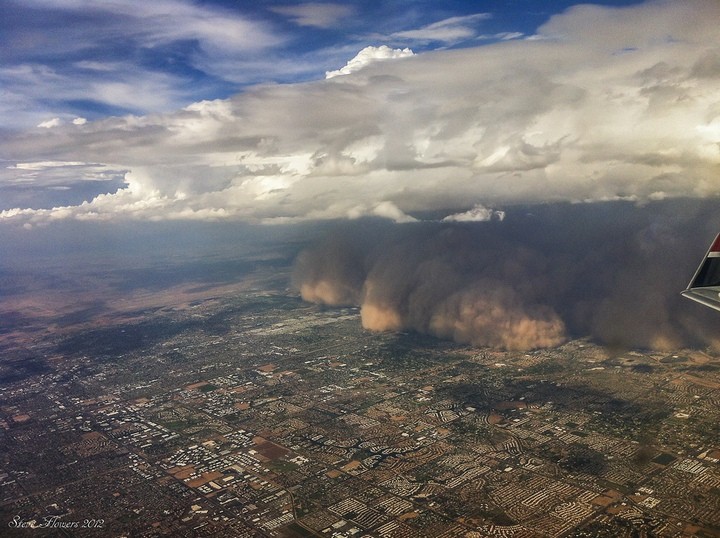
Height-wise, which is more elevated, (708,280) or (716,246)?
(716,246)

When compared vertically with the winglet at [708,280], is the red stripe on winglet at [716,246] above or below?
above

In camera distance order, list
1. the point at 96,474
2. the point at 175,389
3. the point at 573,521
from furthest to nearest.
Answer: the point at 175,389, the point at 96,474, the point at 573,521

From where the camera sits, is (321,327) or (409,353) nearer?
(409,353)

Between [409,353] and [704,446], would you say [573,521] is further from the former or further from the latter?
[409,353]

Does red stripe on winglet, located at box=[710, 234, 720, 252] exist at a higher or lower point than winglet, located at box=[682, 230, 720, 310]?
higher

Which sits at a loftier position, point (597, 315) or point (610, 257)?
point (610, 257)

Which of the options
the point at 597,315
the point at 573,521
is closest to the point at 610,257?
the point at 597,315

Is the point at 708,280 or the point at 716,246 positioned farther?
the point at 708,280

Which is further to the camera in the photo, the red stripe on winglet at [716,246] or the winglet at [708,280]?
the winglet at [708,280]

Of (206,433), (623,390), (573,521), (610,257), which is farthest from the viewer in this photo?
(610,257)

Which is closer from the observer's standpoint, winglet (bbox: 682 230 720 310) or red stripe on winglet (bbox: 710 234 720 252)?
red stripe on winglet (bbox: 710 234 720 252)

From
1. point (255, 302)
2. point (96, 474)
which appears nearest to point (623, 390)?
point (96, 474)
